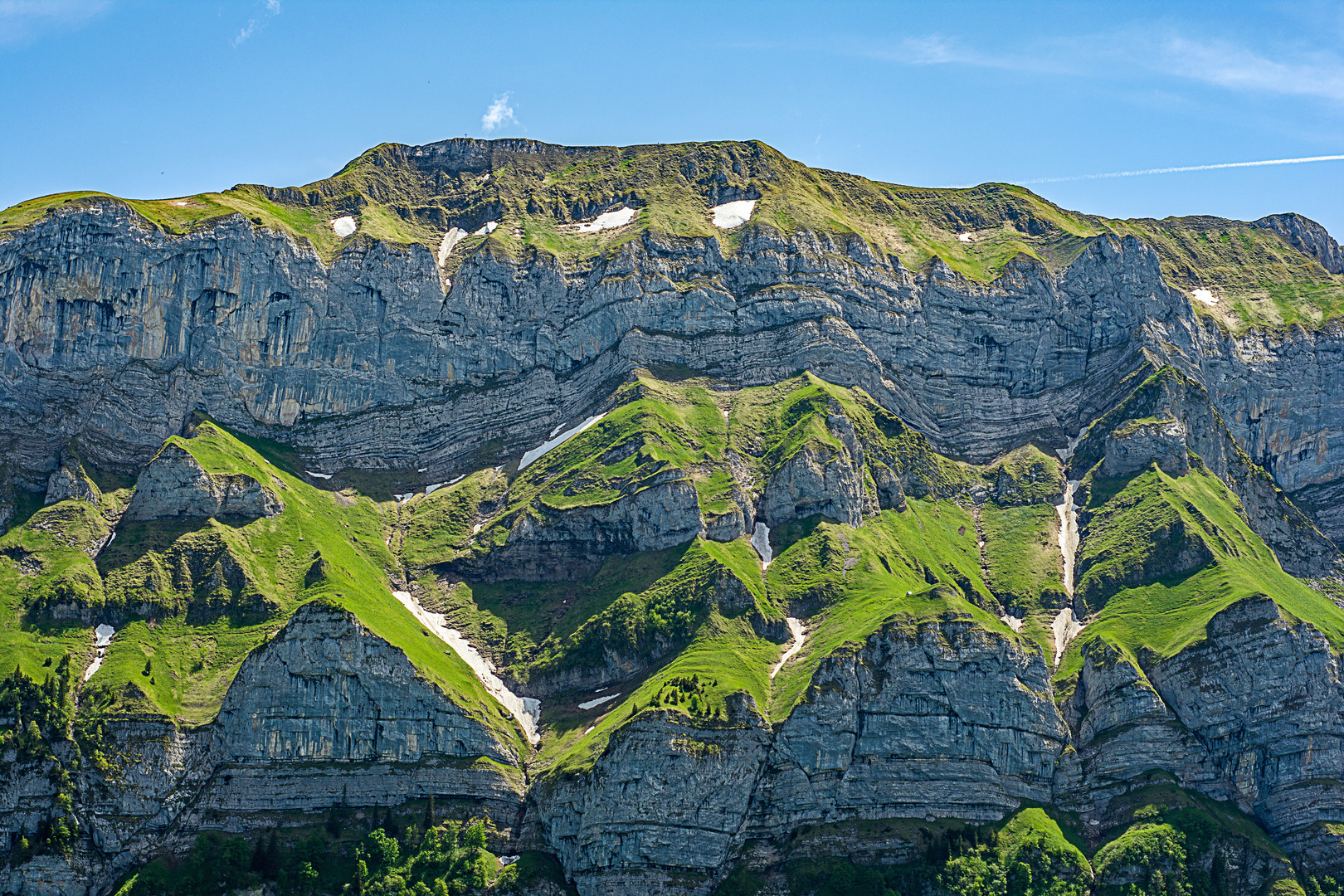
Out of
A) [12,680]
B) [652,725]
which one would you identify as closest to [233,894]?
[12,680]

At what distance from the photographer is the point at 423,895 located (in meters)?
186

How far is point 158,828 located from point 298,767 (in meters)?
19.8

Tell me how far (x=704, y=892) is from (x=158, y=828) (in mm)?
74429

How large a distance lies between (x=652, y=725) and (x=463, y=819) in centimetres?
2973

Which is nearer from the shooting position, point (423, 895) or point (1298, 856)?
point (423, 895)

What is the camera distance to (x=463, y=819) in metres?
199

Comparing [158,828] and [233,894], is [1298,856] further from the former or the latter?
[158,828]

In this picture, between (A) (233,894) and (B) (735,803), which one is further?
(B) (735,803)

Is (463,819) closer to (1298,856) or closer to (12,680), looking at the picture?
(12,680)

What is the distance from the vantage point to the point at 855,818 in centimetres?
19725

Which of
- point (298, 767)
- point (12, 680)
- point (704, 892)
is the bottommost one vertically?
point (704, 892)

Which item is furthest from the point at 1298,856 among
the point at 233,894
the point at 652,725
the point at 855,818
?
the point at 233,894

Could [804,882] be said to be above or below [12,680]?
below

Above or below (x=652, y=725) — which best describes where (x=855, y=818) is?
below
